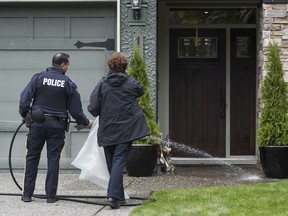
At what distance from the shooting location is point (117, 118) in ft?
23.9

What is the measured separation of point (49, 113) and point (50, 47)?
3.01m

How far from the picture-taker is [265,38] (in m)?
9.93

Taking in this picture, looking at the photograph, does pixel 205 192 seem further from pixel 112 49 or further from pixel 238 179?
pixel 112 49

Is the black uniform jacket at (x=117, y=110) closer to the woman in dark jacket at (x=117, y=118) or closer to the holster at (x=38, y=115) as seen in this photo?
the woman in dark jacket at (x=117, y=118)

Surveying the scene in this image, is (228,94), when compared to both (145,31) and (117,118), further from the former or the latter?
(117,118)

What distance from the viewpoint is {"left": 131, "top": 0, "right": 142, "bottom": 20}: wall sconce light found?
32.3ft

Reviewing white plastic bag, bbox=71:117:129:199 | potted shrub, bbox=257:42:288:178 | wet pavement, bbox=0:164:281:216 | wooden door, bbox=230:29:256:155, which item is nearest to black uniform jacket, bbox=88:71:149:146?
white plastic bag, bbox=71:117:129:199

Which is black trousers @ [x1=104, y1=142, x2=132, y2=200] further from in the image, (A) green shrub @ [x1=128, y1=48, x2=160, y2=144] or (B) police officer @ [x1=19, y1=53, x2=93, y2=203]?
(A) green shrub @ [x1=128, y1=48, x2=160, y2=144]

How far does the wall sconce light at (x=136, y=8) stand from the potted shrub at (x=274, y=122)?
1985 millimetres

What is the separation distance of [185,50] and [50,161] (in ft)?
15.5

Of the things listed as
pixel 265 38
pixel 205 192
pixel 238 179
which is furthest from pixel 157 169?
pixel 265 38

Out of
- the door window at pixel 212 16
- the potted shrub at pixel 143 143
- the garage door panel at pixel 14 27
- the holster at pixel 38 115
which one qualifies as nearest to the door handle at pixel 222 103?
the door window at pixel 212 16

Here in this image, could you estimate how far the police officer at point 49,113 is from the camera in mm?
7469

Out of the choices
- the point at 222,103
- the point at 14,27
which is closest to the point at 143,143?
the point at 222,103
